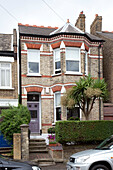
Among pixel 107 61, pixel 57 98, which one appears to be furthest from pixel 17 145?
pixel 107 61

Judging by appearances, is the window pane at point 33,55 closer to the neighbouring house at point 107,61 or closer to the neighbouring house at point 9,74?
the neighbouring house at point 9,74

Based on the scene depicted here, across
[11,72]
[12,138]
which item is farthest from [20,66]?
[12,138]

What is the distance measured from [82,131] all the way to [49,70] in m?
6.62

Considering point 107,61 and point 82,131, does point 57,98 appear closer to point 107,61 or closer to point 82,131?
point 82,131

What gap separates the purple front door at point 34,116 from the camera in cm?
1891

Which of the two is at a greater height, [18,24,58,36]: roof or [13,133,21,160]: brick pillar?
[18,24,58,36]: roof

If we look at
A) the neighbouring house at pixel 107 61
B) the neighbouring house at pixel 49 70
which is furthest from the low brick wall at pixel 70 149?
the neighbouring house at pixel 107 61

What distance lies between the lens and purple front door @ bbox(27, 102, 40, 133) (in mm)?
18906

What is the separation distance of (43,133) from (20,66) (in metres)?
5.21

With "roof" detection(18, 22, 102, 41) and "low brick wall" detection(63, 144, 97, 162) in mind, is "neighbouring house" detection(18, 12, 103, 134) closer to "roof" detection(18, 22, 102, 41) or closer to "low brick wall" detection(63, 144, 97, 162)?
"roof" detection(18, 22, 102, 41)

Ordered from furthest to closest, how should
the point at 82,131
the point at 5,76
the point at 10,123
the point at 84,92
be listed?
1. the point at 5,76
2. the point at 84,92
3. the point at 82,131
4. the point at 10,123

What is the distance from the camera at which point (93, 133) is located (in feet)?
45.8

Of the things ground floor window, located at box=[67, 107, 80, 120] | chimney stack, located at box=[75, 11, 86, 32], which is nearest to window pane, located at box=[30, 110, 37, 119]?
ground floor window, located at box=[67, 107, 80, 120]

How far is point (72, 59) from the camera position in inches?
741
